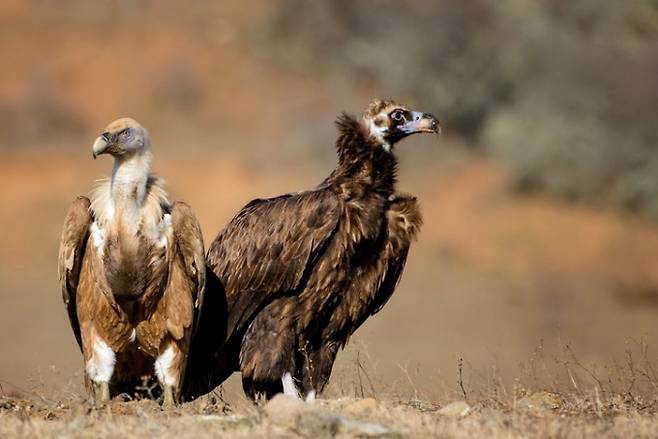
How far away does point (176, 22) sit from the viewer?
37.1 meters

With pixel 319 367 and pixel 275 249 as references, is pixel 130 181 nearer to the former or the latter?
pixel 275 249

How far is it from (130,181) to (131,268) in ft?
1.83

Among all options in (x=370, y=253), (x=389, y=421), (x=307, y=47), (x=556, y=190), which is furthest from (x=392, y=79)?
(x=389, y=421)

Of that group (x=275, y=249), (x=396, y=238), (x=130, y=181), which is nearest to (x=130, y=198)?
(x=130, y=181)

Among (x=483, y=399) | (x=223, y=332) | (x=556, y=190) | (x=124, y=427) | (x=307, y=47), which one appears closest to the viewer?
(x=124, y=427)

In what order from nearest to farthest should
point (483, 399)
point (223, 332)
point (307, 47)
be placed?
point (483, 399) < point (223, 332) < point (307, 47)

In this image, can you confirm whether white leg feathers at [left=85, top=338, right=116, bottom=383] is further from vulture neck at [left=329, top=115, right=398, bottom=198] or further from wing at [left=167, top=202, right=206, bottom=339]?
vulture neck at [left=329, top=115, right=398, bottom=198]

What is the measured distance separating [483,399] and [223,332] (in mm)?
1825

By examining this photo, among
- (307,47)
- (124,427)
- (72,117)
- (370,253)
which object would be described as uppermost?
(307,47)

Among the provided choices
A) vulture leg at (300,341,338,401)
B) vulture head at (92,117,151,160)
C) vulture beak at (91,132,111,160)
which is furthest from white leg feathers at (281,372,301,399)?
vulture beak at (91,132,111,160)

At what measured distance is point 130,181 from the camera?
7.99m

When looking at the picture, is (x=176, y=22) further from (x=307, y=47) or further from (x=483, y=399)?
(x=483, y=399)

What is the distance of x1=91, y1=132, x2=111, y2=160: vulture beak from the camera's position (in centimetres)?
781

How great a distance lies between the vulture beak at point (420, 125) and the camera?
8.96 m
